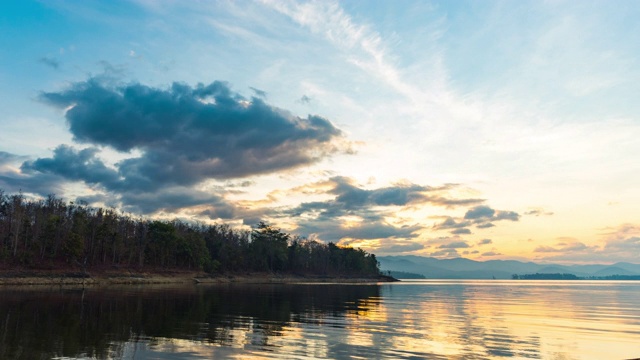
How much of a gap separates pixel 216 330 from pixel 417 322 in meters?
22.0

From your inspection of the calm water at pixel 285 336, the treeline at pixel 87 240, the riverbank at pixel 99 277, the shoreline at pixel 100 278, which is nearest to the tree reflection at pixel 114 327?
the calm water at pixel 285 336

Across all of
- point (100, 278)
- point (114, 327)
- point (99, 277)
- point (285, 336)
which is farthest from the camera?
point (99, 277)

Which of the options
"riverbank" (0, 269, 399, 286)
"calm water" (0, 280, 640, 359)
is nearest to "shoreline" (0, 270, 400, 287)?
"riverbank" (0, 269, 399, 286)

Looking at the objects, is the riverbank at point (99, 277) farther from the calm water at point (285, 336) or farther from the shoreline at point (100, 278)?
the calm water at point (285, 336)

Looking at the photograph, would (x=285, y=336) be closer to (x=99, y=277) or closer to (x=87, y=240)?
(x=99, y=277)

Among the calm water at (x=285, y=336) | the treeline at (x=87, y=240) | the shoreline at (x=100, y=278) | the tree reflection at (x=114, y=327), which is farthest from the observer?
the treeline at (x=87, y=240)

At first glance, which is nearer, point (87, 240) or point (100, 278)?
point (100, 278)

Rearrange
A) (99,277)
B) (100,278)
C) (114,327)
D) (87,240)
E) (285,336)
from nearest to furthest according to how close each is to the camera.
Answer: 1. (285,336)
2. (114,327)
3. (100,278)
4. (99,277)
5. (87,240)

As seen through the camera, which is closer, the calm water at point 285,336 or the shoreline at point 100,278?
the calm water at point 285,336

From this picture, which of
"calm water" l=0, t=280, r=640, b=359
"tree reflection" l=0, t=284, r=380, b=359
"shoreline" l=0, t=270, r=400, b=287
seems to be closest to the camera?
"tree reflection" l=0, t=284, r=380, b=359

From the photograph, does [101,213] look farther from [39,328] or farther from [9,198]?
[39,328]

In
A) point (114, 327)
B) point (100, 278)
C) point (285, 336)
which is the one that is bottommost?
point (100, 278)

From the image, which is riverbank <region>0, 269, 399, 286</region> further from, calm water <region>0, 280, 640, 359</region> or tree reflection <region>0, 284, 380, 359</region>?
calm water <region>0, 280, 640, 359</region>

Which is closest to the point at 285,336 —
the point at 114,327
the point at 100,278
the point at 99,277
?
the point at 114,327
